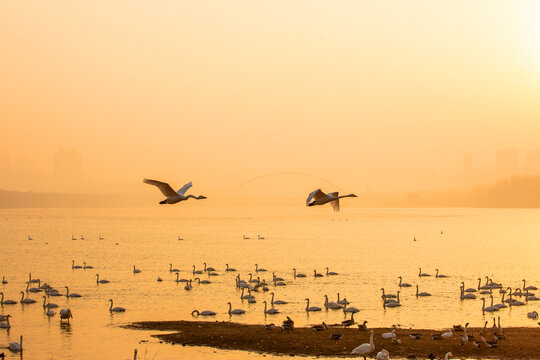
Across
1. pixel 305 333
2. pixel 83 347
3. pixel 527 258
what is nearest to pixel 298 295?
pixel 305 333

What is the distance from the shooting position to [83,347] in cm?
3578

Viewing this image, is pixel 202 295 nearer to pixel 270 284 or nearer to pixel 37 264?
pixel 270 284

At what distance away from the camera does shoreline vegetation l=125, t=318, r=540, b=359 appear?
31.9 metres

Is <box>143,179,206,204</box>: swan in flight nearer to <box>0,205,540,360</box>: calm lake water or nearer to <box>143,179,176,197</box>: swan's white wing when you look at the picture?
<box>143,179,176,197</box>: swan's white wing

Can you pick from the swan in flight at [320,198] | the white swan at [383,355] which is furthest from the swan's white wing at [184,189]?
the white swan at [383,355]

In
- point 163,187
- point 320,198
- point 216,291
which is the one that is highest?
point 163,187

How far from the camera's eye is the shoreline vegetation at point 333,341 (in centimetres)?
3188

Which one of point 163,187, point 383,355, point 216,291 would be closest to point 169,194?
point 163,187

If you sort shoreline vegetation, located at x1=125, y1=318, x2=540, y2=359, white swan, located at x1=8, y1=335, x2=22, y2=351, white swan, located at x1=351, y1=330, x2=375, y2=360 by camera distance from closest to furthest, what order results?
1. white swan, located at x1=351, y1=330, x2=375, y2=360
2. shoreline vegetation, located at x1=125, y1=318, x2=540, y2=359
3. white swan, located at x1=8, y1=335, x2=22, y2=351

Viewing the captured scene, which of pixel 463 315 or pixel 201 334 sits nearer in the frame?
pixel 201 334

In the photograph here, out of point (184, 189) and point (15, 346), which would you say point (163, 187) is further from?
point (15, 346)

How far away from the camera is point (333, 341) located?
33.8m

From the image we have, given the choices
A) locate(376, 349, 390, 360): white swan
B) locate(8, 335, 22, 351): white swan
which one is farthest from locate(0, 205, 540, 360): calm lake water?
locate(376, 349, 390, 360): white swan

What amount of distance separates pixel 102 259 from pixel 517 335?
76.5m
